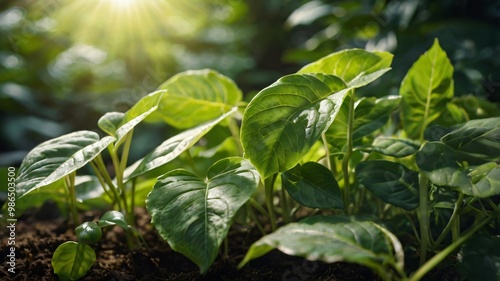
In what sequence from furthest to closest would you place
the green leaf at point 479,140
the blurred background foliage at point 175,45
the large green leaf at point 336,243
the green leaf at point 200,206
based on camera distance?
the blurred background foliage at point 175,45 < the green leaf at point 479,140 < the green leaf at point 200,206 < the large green leaf at point 336,243

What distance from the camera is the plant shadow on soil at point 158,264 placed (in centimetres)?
91

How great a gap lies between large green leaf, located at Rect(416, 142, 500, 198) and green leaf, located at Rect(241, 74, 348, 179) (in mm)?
174

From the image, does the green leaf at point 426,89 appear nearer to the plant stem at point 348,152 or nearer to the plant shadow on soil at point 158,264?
the plant stem at point 348,152

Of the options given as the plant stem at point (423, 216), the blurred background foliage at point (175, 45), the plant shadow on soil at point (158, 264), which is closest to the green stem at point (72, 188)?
the plant shadow on soil at point (158, 264)

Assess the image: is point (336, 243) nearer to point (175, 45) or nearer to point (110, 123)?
point (110, 123)

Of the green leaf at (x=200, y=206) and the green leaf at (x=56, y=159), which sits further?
the green leaf at (x=56, y=159)

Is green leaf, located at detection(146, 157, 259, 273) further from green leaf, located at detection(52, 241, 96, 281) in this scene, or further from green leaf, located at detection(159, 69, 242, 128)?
green leaf, located at detection(159, 69, 242, 128)

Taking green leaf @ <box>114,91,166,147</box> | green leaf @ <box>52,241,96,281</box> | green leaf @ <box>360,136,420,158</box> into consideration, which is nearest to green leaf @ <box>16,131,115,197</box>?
green leaf @ <box>114,91,166,147</box>

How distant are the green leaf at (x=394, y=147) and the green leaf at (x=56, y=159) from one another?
495mm

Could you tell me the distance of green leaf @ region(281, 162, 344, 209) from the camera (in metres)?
0.81

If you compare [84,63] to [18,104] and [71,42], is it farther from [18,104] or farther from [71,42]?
[18,104]

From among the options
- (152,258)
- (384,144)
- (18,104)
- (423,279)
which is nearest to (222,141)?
(152,258)

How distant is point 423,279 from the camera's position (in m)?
0.88

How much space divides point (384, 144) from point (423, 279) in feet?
0.87
